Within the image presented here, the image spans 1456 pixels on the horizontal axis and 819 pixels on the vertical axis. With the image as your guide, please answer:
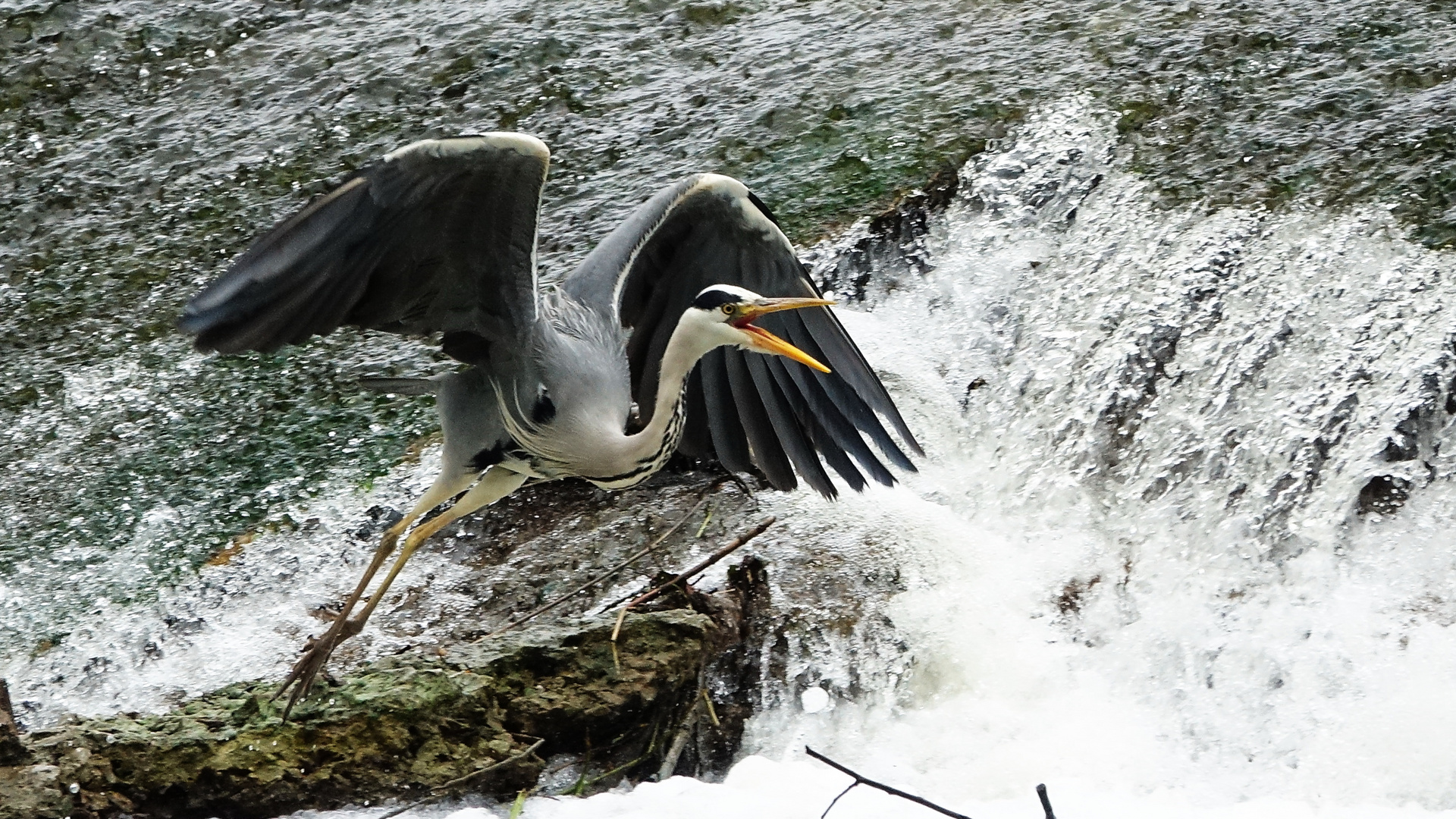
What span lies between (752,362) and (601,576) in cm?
74

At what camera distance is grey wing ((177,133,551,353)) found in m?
3.16

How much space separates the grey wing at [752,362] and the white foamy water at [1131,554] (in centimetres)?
33

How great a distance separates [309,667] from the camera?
3.66m

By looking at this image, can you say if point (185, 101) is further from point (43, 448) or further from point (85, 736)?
point (85, 736)

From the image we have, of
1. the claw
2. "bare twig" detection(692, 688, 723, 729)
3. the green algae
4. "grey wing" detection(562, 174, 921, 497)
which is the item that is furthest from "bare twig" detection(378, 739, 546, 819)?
the green algae

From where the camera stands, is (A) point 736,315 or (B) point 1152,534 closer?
(A) point 736,315

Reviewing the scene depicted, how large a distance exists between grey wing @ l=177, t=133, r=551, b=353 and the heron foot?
76 cm

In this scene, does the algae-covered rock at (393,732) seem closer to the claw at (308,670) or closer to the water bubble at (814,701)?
the claw at (308,670)

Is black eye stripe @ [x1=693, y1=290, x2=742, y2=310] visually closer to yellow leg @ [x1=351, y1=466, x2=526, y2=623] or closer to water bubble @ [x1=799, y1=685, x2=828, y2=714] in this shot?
yellow leg @ [x1=351, y1=466, x2=526, y2=623]

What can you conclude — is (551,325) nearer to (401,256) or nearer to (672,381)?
(672,381)

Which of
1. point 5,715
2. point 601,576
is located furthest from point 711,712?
point 5,715

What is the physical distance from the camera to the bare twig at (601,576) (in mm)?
4094

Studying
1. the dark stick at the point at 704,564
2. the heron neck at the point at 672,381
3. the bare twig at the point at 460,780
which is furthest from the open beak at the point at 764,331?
the bare twig at the point at 460,780

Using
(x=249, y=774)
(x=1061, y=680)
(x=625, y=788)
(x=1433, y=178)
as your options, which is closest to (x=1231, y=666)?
(x=1061, y=680)
